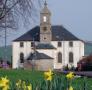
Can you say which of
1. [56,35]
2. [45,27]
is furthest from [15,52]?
[56,35]

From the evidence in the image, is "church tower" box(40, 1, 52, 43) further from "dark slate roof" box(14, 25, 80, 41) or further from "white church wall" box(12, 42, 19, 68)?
"white church wall" box(12, 42, 19, 68)

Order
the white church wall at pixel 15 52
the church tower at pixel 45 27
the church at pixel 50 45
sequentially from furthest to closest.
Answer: the white church wall at pixel 15 52, the church tower at pixel 45 27, the church at pixel 50 45

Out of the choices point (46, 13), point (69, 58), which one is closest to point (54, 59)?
point (69, 58)

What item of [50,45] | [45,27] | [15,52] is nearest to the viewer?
[50,45]

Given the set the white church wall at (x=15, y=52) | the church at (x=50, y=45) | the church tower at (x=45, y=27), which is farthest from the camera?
the white church wall at (x=15, y=52)

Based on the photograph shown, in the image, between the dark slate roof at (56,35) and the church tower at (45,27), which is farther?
the dark slate roof at (56,35)

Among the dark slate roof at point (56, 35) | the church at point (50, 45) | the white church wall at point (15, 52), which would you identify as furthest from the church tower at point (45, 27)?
the white church wall at point (15, 52)

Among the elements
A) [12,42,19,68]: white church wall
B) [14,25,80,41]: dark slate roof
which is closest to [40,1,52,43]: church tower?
[14,25,80,41]: dark slate roof

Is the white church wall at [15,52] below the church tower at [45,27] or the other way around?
below

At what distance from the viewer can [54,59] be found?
113 metres

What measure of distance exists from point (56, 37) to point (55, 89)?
4317 inches

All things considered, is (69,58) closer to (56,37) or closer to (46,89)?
(56,37)

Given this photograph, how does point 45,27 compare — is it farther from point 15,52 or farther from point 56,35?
point 15,52

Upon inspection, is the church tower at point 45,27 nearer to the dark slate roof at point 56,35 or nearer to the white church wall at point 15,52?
the dark slate roof at point 56,35
